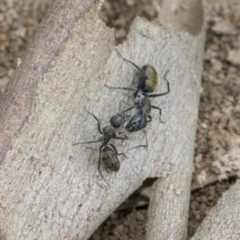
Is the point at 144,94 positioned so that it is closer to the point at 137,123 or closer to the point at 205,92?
the point at 137,123

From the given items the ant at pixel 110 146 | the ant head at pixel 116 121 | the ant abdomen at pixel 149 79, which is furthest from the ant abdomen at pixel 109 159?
the ant abdomen at pixel 149 79

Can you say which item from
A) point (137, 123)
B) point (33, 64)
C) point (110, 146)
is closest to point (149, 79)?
point (137, 123)

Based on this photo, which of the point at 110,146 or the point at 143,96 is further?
the point at 143,96

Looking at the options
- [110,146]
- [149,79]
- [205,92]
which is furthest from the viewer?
[205,92]

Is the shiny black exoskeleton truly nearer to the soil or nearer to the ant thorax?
the ant thorax

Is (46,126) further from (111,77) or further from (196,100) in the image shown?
(196,100)

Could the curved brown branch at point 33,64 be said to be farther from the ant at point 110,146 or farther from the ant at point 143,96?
the ant at point 143,96
